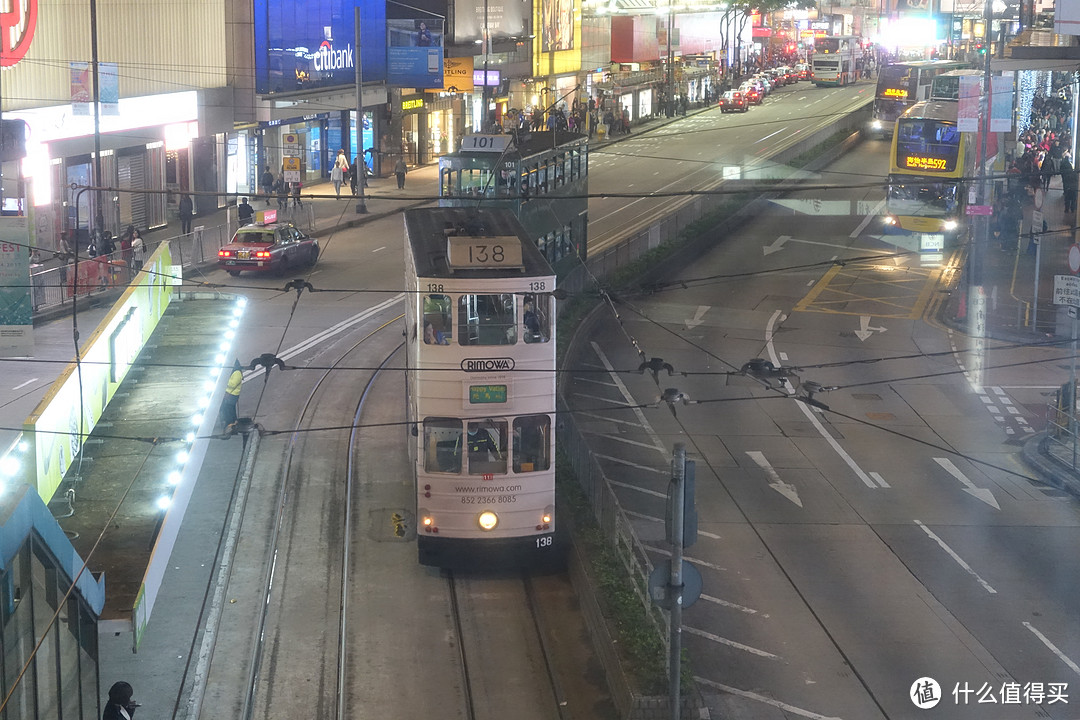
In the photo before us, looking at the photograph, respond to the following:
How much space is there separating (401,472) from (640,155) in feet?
153

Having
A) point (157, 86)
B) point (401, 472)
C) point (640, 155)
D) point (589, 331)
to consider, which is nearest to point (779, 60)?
point (640, 155)

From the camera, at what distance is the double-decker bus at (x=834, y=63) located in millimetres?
106375

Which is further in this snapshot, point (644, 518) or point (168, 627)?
point (644, 518)

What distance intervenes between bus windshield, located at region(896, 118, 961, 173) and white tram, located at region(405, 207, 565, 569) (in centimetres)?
3299

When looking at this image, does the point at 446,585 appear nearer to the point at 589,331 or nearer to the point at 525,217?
the point at 525,217

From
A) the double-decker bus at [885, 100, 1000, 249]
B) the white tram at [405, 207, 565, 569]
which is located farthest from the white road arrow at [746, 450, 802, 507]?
the double-decker bus at [885, 100, 1000, 249]

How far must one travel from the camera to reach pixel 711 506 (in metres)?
21.2

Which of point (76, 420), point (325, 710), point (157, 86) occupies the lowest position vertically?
point (325, 710)

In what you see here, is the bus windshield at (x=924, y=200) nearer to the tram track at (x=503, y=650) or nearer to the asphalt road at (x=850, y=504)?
the asphalt road at (x=850, y=504)

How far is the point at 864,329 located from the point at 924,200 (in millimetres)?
14715

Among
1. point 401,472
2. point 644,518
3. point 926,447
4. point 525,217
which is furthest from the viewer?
point 525,217

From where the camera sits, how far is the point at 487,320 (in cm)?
1684

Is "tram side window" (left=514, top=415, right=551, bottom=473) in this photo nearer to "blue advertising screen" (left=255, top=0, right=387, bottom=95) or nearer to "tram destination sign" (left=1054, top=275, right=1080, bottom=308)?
"tram destination sign" (left=1054, top=275, right=1080, bottom=308)

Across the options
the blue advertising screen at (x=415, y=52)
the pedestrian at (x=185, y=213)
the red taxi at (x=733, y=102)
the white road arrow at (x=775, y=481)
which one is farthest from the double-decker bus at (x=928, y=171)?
the red taxi at (x=733, y=102)
